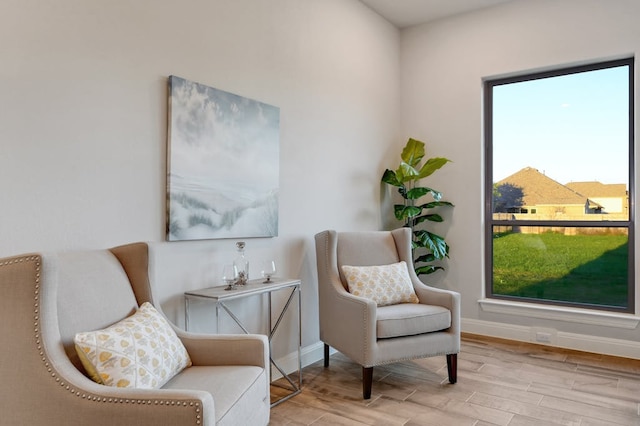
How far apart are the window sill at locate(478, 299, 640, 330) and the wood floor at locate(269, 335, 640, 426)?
28 cm

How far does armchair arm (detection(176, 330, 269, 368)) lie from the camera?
210 cm

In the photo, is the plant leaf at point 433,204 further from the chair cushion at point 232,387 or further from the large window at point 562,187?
the chair cushion at point 232,387

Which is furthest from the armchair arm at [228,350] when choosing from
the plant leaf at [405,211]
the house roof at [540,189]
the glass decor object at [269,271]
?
the house roof at [540,189]

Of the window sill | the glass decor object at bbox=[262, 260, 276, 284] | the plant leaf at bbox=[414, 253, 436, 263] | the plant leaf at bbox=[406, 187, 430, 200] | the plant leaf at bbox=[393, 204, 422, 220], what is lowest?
the window sill

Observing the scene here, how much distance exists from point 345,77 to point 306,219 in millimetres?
1348

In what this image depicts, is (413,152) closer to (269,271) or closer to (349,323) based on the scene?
(349,323)

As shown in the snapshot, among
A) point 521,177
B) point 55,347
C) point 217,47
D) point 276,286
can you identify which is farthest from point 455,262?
point 55,347

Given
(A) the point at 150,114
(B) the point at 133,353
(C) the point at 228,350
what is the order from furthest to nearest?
(A) the point at 150,114 < (C) the point at 228,350 < (B) the point at 133,353

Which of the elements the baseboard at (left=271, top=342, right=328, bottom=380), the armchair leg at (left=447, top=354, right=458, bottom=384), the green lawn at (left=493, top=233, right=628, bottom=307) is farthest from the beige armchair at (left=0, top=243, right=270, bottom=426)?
the green lawn at (left=493, top=233, right=628, bottom=307)

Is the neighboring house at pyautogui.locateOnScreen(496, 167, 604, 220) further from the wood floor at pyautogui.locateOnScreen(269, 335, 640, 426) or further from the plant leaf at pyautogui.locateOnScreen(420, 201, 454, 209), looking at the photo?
the wood floor at pyautogui.locateOnScreen(269, 335, 640, 426)

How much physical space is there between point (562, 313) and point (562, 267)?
16.4 inches

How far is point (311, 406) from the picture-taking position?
2816 millimetres

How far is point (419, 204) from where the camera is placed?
4754 mm

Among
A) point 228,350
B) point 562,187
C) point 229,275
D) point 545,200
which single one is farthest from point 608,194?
point 228,350
